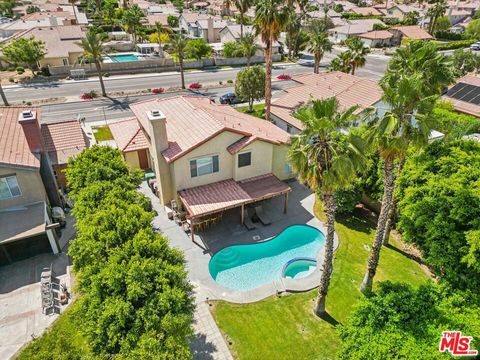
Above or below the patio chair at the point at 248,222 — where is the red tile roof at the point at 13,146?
above

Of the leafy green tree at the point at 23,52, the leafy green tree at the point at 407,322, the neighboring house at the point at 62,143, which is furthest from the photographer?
the leafy green tree at the point at 23,52

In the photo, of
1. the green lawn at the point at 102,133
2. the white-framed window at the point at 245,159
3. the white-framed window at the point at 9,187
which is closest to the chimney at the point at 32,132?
the white-framed window at the point at 9,187

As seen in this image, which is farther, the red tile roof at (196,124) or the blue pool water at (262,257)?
the red tile roof at (196,124)

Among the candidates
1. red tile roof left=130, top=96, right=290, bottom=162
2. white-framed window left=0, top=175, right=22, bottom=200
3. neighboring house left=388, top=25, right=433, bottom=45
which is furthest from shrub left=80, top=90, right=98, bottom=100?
neighboring house left=388, top=25, right=433, bottom=45

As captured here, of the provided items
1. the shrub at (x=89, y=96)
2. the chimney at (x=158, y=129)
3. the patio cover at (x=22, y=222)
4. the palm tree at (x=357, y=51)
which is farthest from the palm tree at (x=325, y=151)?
the shrub at (x=89, y=96)

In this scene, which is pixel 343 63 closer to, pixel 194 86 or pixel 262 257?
pixel 194 86

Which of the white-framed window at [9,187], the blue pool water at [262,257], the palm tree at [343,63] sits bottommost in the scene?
the blue pool water at [262,257]

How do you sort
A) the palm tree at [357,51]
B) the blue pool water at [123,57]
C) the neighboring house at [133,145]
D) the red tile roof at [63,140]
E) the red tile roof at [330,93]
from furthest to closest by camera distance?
1. the blue pool water at [123,57]
2. the palm tree at [357,51]
3. the red tile roof at [330,93]
4. the neighboring house at [133,145]
5. the red tile roof at [63,140]

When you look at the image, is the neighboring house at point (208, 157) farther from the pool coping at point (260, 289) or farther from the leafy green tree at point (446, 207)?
the leafy green tree at point (446, 207)
